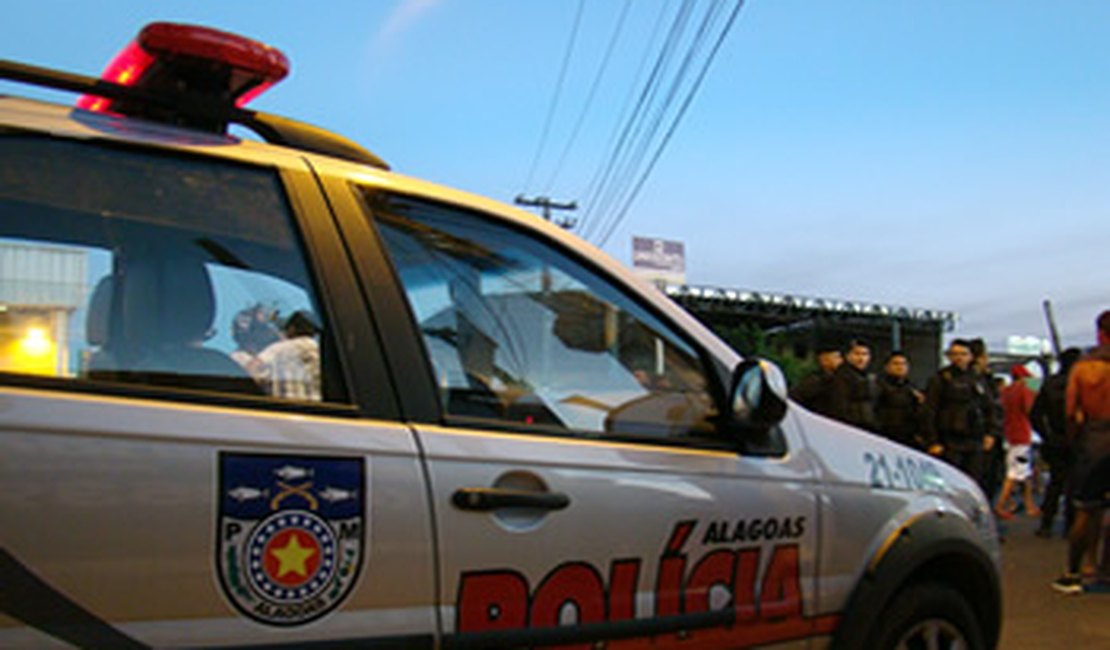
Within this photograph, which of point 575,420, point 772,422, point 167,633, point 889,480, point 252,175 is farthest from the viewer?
point 889,480

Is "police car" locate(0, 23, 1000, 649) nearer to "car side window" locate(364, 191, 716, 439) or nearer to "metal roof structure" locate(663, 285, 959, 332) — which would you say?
"car side window" locate(364, 191, 716, 439)

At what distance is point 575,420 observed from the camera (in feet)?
6.84

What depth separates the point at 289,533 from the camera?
1.57m

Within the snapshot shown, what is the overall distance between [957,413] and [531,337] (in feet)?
19.3

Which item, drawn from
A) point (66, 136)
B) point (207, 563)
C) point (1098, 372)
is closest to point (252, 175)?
point (66, 136)

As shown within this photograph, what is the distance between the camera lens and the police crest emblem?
1511mm

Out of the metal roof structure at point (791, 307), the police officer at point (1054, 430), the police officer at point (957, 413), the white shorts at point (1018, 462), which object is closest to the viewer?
the police officer at point (957, 413)

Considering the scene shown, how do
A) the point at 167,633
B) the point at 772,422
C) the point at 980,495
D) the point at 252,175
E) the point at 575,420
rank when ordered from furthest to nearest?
1. the point at 980,495
2. the point at 772,422
3. the point at 575,420
4. the point at 252,175
5. the point at 167,633

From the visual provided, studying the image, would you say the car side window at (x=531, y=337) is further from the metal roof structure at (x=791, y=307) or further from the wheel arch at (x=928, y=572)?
the metal roof structure at (x=791, y=307)

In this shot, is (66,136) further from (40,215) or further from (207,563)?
(207,563)

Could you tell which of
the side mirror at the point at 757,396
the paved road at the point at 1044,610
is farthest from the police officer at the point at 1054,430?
the side mirror at the point at 757,396

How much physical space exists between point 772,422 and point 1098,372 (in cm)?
416

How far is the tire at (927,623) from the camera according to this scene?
2516 millimetres

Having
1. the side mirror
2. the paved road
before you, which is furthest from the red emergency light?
the paved road
